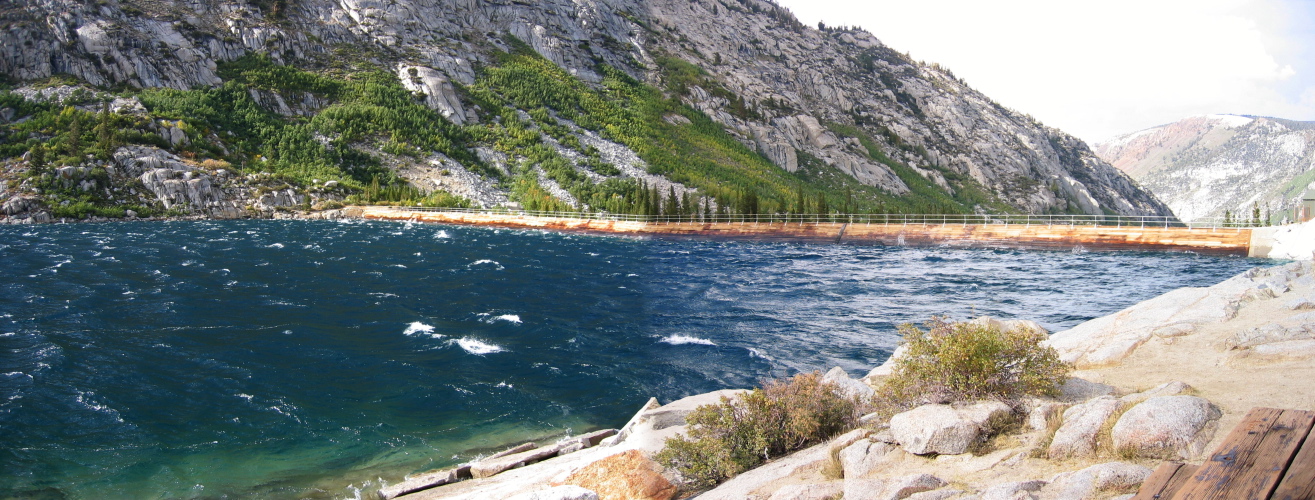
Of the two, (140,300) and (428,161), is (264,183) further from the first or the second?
(140,300)

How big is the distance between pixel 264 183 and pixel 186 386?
8967cm

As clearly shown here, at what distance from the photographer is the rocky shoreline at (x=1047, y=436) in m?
6.05

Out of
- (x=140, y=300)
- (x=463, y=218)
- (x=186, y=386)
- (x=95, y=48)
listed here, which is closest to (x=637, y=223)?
(x=463, y=218)

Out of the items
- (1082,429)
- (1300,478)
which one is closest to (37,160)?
(1082,429)

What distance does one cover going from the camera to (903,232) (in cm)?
6169

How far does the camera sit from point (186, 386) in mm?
16234

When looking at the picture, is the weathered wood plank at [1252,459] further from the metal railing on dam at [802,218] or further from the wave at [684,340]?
the metal railing on dam at [802,218]

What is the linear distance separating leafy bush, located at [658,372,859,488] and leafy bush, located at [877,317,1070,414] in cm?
84

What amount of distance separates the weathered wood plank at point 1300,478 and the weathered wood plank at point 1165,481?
49 cm

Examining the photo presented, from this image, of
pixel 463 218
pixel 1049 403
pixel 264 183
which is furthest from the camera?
pixel 264 183

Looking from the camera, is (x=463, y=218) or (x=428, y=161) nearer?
(x=463, y=218)

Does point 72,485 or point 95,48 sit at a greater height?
point 95,48

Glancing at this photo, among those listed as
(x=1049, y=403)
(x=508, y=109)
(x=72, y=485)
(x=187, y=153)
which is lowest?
(x=72, y=485)

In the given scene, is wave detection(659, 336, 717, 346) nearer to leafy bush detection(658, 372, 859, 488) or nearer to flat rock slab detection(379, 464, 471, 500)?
flat rock slab detection(379, 464, 471, 500)
